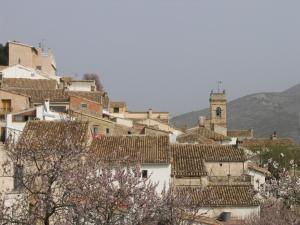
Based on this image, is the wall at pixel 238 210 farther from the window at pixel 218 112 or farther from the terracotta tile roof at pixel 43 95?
the window at pixel 218 112

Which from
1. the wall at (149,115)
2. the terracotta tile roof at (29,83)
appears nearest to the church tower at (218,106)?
the wall at (149,115)

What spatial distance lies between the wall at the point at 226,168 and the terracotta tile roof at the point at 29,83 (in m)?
17.3

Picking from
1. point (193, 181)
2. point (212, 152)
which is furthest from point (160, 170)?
point (212, 152)

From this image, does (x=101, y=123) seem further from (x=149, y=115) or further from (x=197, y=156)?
(x=149, y=115)

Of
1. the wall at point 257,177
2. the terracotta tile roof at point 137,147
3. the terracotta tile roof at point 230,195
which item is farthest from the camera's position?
the wall at point 257,177

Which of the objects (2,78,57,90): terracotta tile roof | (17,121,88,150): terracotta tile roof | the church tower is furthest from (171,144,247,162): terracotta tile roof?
the church tower

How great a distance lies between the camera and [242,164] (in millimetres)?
49469

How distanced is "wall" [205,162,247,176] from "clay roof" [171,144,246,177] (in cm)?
26

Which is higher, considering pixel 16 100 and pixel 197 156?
pixel 16 100

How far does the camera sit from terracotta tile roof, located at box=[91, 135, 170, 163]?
42719 mm

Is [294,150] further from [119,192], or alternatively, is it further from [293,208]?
[119,192]

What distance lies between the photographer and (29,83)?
60.7 metres

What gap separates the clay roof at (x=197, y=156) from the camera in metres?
45.6

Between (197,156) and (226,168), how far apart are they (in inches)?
95.9
